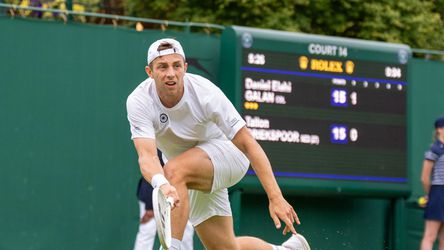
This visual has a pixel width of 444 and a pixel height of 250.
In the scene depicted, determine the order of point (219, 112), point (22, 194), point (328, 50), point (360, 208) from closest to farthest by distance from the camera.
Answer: point (219, 112) < point (22, 194) < point (328, 50) < point (360, 208)

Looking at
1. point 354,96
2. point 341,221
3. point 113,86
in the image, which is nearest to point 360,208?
point 341,221

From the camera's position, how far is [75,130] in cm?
1125

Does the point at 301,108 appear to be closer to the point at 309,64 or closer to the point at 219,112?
the point at 309,64

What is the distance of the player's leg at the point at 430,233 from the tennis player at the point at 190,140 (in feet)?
15.4

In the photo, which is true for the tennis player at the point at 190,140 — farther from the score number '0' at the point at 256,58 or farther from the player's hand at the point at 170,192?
the score number '0' at the point at 256,58

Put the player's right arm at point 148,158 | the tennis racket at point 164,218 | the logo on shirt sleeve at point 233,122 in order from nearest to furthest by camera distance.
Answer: the tennis racket at point 164,218 < the player's right arm at point 148,158 < the logo on shirt sleeve at point 233,122

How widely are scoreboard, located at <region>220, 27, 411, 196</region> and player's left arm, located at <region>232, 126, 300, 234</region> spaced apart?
160 inches

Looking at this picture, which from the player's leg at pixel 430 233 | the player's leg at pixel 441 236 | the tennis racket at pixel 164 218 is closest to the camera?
the tennis racket at pixel 164 218

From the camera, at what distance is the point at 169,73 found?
6941mm

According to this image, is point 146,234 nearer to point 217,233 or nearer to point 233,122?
point 217,233

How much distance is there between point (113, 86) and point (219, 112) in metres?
4.54

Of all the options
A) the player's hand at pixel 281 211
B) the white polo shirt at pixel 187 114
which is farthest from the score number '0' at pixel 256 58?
the player's hand at pixel 281 211

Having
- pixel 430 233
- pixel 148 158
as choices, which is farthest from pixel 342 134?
pixel 148 158

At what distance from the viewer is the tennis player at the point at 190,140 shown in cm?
689
